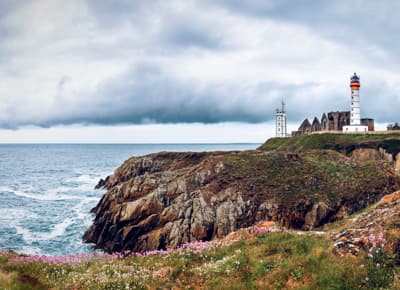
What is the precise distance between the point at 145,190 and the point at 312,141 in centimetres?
5044

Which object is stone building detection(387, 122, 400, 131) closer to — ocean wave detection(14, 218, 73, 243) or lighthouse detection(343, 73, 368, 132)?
lighthouse detection(343, 73, 368, 132)

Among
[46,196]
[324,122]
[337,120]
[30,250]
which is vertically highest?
[337,120]

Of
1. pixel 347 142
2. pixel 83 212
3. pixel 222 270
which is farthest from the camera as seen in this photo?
pixel 347 142

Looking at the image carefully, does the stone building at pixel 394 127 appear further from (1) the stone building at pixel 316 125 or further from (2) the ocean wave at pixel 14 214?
(2) the ocean wave at pixel 14 214

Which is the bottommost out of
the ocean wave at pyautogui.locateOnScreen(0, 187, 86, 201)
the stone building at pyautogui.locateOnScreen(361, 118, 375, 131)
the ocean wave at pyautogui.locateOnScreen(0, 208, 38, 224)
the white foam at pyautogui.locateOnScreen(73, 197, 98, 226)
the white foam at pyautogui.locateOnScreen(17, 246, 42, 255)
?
the white foam at pyautogui.locateOnScreen(17, 246, 42, 255)

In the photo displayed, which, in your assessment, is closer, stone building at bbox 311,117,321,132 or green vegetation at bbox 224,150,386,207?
→ green vegetation at bbox 224,150,386,207

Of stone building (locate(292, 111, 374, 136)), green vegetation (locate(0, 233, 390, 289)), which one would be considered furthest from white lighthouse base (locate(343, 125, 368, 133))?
green vegetation (locate(0, 233, 390, 289))

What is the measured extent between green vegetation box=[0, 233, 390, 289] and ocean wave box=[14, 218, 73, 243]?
30834 millimetres

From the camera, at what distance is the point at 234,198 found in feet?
131

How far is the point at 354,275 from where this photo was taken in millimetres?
11094

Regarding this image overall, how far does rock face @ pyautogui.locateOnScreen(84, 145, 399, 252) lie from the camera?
1467 inches

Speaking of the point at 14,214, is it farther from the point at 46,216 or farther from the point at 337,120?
the point at 337,120

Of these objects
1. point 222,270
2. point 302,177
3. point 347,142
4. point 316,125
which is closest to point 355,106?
point 316,125

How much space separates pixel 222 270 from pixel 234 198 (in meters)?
27.0
